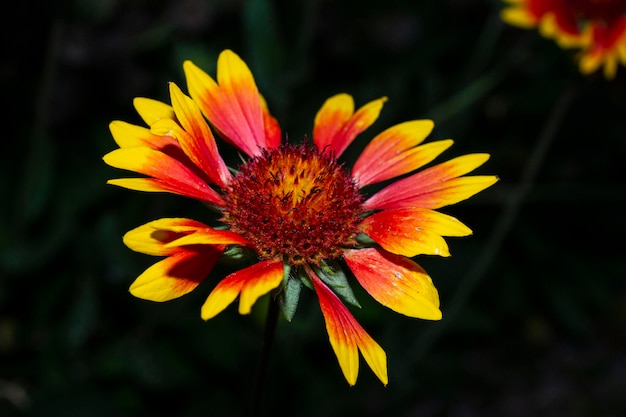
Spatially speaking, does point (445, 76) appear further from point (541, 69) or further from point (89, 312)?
point (89, 312)

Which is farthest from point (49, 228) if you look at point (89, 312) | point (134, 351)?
point (134, 351)

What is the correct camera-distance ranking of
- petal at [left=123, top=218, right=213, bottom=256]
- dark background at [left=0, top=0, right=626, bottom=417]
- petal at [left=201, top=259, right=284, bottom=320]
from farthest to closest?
1. dark background at [left=0, top=0, right=626, bottom=417]
2. petal at [left=123, top=218, right=213, bottom=256]
3. petal at [left=201, top=259, right=284, bottom=320]

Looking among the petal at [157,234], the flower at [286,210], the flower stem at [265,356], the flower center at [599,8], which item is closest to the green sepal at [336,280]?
the flower at [286,210]

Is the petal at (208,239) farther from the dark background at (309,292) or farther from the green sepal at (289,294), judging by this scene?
the dark background at (309,292)

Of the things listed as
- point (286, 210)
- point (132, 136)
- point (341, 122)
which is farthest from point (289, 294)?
point (341, 122)

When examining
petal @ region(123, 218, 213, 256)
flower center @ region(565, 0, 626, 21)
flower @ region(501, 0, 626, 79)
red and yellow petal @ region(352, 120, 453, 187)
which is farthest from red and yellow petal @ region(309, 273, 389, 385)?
flower center @ region(565, 0, 626, 21)

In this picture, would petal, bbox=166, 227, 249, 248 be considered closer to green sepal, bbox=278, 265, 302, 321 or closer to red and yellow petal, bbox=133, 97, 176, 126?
green sepal, bbox=278, 265, 302, 321

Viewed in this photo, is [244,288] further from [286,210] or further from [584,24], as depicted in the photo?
[584,24]
